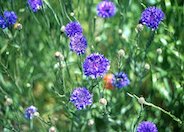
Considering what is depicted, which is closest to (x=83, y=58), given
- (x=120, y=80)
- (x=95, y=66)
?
(x=120, y=80)

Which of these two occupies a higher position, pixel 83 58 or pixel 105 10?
pixel 105 10

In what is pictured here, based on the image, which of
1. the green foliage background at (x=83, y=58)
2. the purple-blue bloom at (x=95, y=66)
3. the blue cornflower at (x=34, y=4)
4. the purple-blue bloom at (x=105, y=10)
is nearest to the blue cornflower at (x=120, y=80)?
the green foliage background at (x=83, y=58)

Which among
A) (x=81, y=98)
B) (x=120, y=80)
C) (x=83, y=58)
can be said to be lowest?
(x=81, y=98)

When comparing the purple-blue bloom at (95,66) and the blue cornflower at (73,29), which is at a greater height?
the blue cornflower at (73,29)

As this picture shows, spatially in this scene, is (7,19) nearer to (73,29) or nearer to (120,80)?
(73,29)

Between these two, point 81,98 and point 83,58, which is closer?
point 81,98

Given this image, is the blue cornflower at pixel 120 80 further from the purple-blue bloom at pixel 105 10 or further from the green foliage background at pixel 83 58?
the purple-blue bloom at pixel 105 10

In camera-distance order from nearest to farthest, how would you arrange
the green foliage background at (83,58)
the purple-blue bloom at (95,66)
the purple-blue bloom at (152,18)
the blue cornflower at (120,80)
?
the purple-blue bloom at (95,66) → the purple-blue bloom at (152,18) → the blue cornflower at (120,80) → the green foliage background at (83,58)
